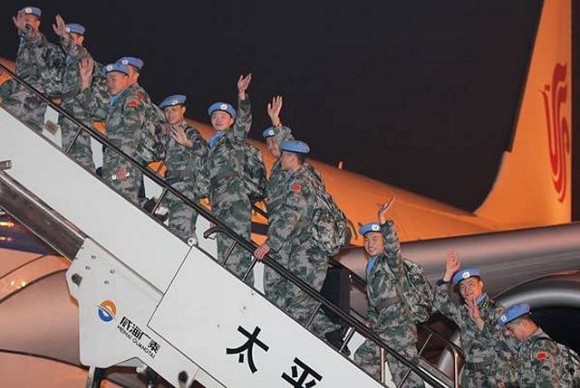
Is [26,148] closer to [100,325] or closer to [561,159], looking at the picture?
[100,325]

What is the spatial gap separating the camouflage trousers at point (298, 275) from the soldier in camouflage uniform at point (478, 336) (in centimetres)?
93

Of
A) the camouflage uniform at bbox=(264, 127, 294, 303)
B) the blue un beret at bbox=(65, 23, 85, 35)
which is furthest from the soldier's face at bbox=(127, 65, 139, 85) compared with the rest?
the camouflage uniform at bbox=(264, 127, 294, 303)

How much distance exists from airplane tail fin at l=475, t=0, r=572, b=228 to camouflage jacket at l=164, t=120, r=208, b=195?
7.62 m

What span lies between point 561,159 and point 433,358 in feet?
20.3

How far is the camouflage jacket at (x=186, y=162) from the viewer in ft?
17.1

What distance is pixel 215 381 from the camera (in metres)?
4.44

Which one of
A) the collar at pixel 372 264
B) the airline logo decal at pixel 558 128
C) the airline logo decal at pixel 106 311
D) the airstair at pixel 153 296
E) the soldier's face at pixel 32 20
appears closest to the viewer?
the airstair at pixel 153 296

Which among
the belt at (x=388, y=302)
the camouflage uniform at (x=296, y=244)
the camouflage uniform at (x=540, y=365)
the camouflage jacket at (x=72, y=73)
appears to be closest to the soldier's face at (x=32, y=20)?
the camouflage jacket at (x=72, y=73)

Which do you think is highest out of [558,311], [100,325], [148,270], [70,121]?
[558,311]

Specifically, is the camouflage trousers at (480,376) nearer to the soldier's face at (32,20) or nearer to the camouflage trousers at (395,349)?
the camouflage trousers at (395,349)

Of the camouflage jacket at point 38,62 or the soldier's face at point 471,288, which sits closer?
the soldier's face at point 471,288

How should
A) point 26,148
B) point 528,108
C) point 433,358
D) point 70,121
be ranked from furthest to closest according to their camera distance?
point 528,108 < point 433,358 < point 70,121 < point 26,148

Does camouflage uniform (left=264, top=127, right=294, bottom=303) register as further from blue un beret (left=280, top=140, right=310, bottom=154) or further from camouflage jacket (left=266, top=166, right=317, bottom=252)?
blue un beret (left=280, top=140, right=310, bottom=154)

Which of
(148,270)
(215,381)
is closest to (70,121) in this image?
(148,270)
